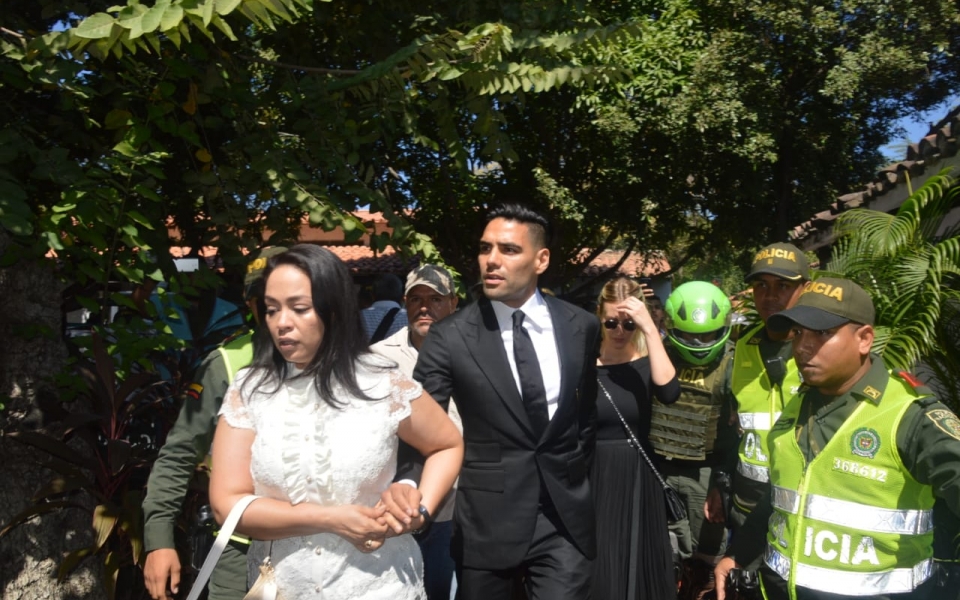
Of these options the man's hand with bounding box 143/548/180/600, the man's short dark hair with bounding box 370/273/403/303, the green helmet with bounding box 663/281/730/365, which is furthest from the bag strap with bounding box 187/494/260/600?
the man's short dark hair with bounding box 370/273/403/303

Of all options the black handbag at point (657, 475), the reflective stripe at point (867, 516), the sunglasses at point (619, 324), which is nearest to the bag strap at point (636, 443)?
the black handbag at point (657, 475)

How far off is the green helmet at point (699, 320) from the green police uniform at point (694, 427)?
0.09m

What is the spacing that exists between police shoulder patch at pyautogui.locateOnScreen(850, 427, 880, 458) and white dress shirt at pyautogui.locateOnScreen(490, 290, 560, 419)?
110cm

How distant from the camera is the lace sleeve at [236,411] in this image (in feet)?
8.45

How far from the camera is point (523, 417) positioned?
3.38m

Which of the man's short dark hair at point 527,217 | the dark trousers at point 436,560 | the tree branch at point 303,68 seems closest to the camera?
the man's short dark hair at point 527,217

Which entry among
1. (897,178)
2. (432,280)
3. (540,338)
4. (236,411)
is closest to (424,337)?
(432,280)

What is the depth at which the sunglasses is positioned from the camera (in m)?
4.37

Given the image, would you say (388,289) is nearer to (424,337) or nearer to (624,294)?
(424,337)

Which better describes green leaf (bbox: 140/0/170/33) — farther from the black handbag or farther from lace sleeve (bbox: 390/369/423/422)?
the black handbag

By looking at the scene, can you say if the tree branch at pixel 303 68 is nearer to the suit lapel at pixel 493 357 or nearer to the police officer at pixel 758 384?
the suit lapel at pixel 493 357

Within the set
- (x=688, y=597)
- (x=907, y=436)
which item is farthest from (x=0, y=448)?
(x=907, y=436)

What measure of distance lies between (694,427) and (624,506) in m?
0.56

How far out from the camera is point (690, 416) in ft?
14.5
